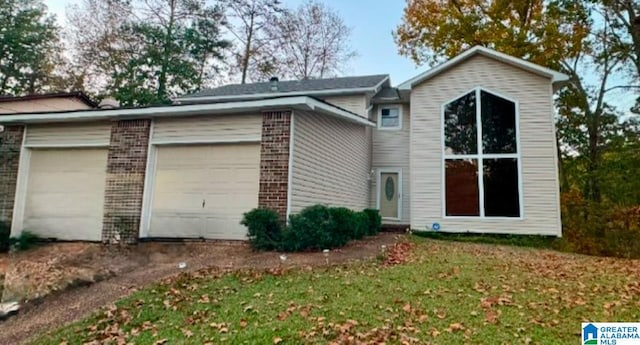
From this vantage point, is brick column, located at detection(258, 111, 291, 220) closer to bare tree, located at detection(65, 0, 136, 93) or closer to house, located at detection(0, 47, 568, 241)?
house, located at detection(0, 47, 568, 241)

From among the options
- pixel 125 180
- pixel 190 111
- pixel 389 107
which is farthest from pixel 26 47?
pixel 389 107

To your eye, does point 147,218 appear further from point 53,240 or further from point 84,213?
point 53,240

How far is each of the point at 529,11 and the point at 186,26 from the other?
775 inches

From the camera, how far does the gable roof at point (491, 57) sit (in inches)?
417

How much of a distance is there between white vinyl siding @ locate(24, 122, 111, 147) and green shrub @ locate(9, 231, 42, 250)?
7.81ft

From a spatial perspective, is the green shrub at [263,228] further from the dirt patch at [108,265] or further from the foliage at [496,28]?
the foliage at [496,28]

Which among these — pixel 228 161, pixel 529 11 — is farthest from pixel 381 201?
pixel 529 11

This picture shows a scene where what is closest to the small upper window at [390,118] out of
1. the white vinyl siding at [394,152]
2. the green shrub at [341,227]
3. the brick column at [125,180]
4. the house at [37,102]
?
the white vinyl siding at [394,152]

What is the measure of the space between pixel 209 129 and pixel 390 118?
771cm

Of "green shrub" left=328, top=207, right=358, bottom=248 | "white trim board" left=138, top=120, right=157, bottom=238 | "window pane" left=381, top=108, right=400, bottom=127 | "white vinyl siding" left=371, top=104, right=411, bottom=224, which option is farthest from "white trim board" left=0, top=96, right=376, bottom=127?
"window pane" left=381, top=108, right=400, bottom=127

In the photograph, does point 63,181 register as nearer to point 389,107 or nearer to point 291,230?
point 291,230

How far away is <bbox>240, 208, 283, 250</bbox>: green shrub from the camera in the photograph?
8.03m

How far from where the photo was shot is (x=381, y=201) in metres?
14.4

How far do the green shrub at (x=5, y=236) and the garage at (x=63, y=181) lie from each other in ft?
0.70
